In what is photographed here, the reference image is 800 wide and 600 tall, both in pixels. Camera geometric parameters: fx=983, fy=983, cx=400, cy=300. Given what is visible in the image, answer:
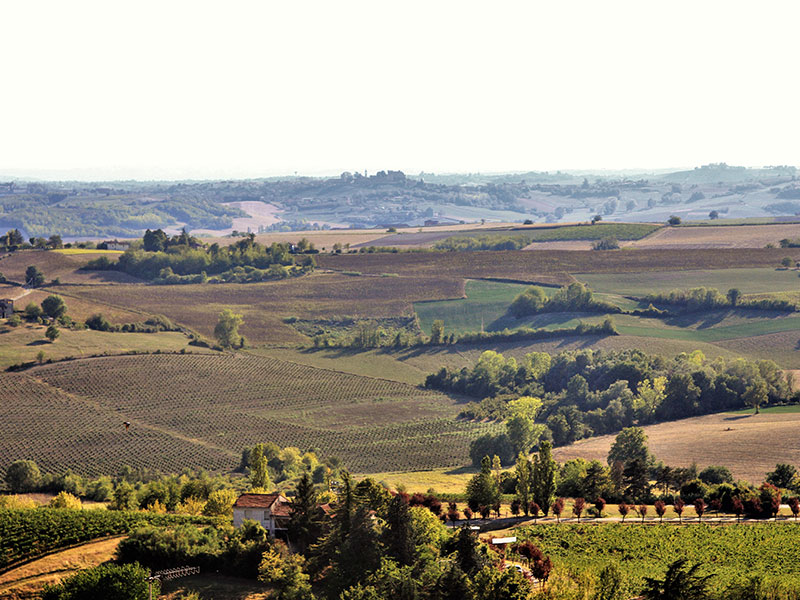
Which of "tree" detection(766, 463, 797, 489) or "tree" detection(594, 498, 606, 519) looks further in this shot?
"tree" detection(766, 463, 797, 489)

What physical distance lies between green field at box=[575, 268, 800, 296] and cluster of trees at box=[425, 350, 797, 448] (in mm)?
28494

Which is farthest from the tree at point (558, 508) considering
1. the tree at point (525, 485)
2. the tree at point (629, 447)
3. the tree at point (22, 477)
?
the tree at point (22, 477)

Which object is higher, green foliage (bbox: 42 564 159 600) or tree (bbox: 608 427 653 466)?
green foliage (bbox: 42 564 159 600)

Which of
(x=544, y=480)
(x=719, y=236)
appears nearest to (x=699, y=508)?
(x=544, y=480)

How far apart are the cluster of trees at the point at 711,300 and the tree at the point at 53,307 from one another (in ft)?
254

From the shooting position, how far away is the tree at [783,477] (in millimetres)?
62375

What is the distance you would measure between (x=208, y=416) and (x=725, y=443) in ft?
155

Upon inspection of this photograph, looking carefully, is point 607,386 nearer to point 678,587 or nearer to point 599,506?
point 599,506

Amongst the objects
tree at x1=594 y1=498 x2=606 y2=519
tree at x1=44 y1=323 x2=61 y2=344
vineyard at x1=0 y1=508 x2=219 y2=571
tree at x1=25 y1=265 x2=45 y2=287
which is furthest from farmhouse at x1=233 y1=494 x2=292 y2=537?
tree at x1=25 y1=265 x2=45 y2=287

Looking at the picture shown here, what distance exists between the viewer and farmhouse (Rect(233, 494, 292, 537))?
4872cm

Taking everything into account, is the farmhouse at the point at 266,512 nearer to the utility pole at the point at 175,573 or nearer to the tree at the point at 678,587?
the utility pole at the point at 175,573

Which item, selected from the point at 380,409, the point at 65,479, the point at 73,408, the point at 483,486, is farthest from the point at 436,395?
the point at 483,486

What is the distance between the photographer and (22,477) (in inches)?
2889

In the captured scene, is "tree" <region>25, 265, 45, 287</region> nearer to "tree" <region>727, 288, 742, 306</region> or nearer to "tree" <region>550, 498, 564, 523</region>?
"tree" <region>727, 288, 742, 306</region>
